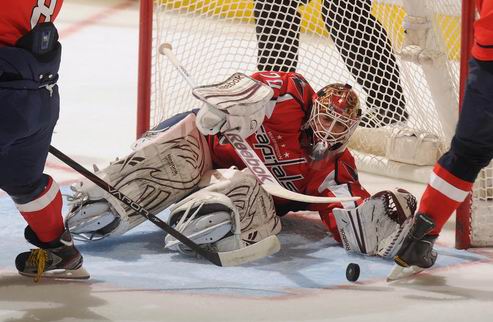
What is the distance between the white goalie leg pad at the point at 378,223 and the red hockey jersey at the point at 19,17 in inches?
40.6

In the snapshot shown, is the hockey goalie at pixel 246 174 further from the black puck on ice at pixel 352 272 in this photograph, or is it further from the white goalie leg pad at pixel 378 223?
the black puck on ice at pixel 352 272

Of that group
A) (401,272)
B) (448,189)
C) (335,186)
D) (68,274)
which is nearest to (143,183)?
(68,274)

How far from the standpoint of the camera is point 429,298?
3139mm

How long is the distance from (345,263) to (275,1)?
1142 millimetres

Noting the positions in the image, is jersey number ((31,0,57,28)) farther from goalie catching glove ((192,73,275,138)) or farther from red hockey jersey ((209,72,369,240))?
red hockey jersey ((209,72,369,240))

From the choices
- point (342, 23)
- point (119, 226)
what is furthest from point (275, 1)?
point (119, 226)

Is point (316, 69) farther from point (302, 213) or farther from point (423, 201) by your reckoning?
point (423, 201)

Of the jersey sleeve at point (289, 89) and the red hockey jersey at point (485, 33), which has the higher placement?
the red hockey jersey at point (485, 33)

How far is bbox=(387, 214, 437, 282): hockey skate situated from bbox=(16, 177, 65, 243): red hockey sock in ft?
2.73

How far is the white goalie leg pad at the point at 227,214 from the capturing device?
3340mm

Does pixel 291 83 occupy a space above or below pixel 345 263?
above

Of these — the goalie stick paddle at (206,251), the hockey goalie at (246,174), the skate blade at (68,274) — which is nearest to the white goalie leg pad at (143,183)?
the hockey goalie at (246,174)

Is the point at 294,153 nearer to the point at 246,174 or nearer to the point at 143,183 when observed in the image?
the point at 246,174

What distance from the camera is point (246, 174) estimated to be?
3.51m
